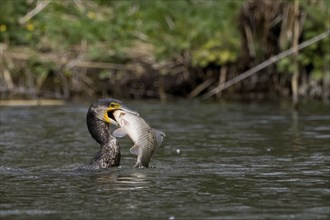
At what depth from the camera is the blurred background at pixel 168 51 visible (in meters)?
21.0

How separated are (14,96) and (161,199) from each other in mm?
13064

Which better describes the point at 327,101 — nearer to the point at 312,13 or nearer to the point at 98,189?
the point at 312,13

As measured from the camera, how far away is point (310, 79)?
2120 centimetres

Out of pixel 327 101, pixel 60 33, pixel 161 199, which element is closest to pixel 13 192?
pixel 161 199

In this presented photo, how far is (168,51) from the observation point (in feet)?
72.2

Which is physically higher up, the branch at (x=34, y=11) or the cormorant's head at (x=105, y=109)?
the branch at (x=34, y=11)

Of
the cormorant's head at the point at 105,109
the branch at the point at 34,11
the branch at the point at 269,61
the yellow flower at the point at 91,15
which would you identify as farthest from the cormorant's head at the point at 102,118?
the branch at the point at 34,11

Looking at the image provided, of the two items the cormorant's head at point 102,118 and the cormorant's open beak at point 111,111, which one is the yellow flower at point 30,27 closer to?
the cormorant's head at point 102,118

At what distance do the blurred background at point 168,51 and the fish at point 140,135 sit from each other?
9202 millimetres

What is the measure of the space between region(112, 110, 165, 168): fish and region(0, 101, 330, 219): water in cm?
20

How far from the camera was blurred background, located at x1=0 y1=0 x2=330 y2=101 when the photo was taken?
2102cm

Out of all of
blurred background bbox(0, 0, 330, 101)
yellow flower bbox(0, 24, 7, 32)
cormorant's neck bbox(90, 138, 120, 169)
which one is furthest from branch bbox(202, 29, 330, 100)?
cormorant's neck bbox(90, 138, 120, 169)

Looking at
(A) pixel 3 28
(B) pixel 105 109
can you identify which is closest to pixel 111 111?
(B) pixel 105 109

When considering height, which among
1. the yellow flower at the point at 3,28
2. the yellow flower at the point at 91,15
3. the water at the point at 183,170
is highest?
the yellow flower at the point at 91,15
